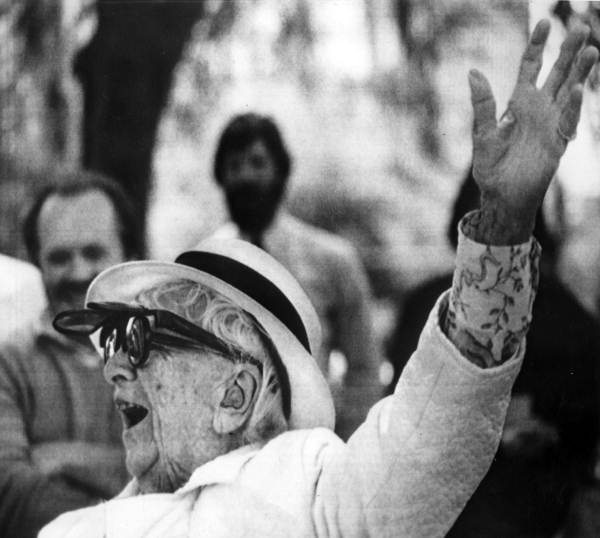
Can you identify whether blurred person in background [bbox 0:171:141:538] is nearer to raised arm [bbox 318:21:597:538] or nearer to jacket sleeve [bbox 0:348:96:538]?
jacket sleeve [bbox 0:348:96:538]

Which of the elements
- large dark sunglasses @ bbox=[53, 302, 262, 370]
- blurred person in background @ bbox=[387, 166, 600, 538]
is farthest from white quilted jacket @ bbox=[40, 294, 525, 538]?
blurred person in background @ bbox=[387, 166, 600, 538]

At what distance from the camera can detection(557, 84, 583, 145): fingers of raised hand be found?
226 centimetres

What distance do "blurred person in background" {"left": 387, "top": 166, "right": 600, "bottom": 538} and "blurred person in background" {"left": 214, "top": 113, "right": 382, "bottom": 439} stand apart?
0.19m

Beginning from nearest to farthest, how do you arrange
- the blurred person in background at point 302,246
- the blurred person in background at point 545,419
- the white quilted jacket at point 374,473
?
the white quilted jacket at point 374,473
the blurred person in background at point 545,419
the blurred person in background at point 302,246

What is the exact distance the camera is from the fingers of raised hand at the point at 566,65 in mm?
2291

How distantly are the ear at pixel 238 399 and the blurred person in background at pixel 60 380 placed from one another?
548mm

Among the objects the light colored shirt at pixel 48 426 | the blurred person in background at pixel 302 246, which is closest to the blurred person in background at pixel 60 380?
the light colored shirt at pixel 48 426

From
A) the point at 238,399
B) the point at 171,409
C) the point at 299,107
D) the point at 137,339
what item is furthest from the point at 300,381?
the point at 299,107

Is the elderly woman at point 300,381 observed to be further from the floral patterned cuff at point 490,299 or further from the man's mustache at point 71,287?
the man's mustache at point 71,287

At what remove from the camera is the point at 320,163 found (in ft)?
10.8

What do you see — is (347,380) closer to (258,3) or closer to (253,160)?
(253,160)

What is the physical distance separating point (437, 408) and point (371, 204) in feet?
3.16

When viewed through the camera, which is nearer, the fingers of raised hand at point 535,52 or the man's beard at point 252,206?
the fingers of raised hand at point 535,52

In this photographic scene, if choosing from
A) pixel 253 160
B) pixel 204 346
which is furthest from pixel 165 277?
pixel 253 160
